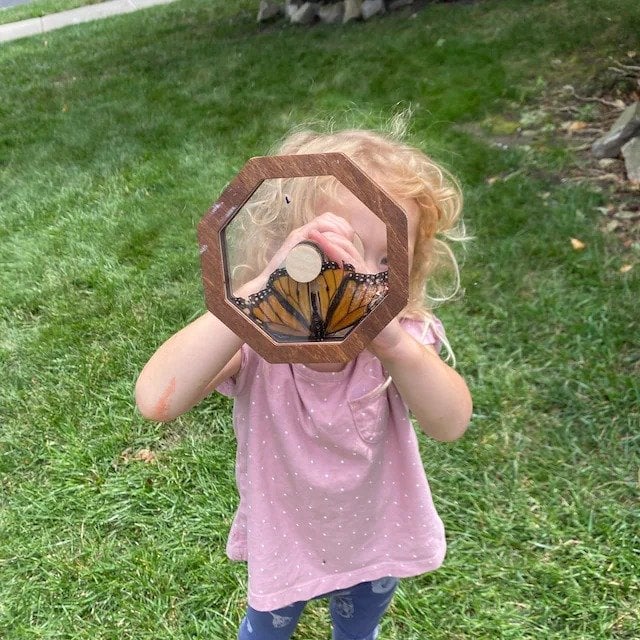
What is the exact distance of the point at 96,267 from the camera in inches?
134

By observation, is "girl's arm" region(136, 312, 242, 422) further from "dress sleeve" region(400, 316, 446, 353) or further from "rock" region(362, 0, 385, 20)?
"rock" region(362, 0, 385, 20)

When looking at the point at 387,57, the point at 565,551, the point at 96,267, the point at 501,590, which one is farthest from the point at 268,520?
the point at 387,57

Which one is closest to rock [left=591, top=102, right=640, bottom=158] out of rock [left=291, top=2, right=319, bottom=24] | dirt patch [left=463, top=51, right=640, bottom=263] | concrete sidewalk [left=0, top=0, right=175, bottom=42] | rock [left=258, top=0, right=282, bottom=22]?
dirt patch [left=463, top=51, right=640, bottom=263]

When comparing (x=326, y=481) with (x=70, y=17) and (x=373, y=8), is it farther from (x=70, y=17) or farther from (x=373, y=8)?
(x=70, y=17)

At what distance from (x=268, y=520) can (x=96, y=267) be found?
242 cm

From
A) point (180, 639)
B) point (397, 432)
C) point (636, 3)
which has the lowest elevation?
point (636, 3)

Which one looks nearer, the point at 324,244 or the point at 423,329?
the point at 324,244

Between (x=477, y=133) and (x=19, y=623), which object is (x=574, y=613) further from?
(x=477, y=133)

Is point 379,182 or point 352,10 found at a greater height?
point 379,182

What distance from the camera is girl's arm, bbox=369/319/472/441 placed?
936 mm

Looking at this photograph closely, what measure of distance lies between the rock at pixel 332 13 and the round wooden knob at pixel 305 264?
7.08 meters

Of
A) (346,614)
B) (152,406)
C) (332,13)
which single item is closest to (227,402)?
(346,614)

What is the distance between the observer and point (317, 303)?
2.49 feet

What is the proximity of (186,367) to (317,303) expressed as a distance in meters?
0.30
